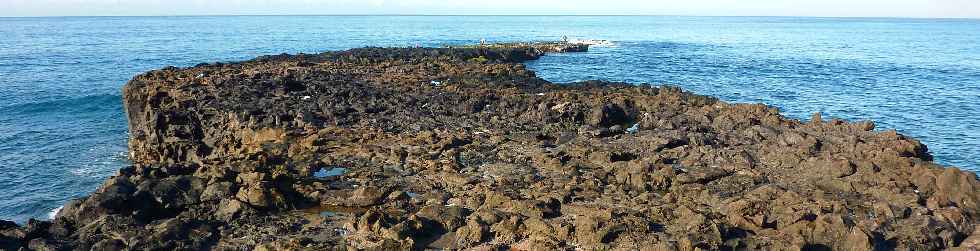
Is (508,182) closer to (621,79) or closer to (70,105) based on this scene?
(621,79)

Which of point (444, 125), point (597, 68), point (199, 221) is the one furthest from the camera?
point (597, 68)

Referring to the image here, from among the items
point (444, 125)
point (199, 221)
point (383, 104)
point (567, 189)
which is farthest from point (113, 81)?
point (567, 189)

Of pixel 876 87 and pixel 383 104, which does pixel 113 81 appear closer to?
pixel 383 104

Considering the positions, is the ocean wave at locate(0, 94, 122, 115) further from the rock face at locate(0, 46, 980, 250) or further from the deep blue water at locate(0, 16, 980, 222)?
the rock face at locate(0, 46, 980, 250)

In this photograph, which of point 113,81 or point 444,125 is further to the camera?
point 113,81

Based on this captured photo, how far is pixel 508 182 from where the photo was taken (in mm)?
22625

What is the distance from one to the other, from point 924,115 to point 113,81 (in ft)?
220

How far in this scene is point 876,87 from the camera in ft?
193

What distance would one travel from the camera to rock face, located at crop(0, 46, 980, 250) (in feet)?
59.3

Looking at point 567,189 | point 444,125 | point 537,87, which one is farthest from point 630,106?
point 567,189

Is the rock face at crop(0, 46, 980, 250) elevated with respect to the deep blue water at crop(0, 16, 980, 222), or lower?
elevated

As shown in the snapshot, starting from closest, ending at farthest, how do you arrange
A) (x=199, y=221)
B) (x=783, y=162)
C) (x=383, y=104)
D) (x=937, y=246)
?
(x=937, y=246) → (x=199, y=221) → (x=783, y=162) → (x=383, y=104)

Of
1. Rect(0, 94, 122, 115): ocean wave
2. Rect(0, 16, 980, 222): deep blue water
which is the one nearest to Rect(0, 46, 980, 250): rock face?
Rect(0, 16, 980, 222): deep blue water

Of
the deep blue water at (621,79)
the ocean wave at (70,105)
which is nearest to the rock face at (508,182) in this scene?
the deep blue water at (621,79)
